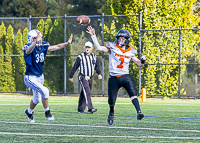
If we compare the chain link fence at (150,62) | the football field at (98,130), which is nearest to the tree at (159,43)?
the chain link fence at (150,62)

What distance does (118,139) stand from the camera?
598 centimetres

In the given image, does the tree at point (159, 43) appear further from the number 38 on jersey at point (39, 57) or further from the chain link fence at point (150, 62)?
the number 38 on jersey at point (39, 57)

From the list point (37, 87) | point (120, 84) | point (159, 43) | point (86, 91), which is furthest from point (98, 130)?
point (159, 43)

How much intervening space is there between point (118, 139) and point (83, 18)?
523 centimetres

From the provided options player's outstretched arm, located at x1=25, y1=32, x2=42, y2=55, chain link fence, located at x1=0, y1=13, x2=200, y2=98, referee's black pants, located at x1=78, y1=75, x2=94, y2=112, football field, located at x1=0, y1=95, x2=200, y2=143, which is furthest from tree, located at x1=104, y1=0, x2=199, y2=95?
player's outstretched arm, located at x1=25, y1=32, x2=42, y2=55

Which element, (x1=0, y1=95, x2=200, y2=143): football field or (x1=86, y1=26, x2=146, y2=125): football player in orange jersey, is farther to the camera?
(x1=86, y1=26, x2=146, y2=125): football player in orange jersey

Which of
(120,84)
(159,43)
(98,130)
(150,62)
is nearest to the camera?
(98,130)

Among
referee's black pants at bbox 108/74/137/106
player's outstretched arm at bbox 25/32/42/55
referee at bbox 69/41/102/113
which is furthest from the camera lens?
referee at bbox 69/41/102/113

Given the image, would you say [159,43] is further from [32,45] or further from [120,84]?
[32,45]

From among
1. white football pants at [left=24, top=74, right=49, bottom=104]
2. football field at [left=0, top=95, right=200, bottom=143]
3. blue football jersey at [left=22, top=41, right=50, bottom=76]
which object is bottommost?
football field at [left=0, top=95, right=200, bottom=143]

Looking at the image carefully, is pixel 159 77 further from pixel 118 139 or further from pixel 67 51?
pixel 118 139

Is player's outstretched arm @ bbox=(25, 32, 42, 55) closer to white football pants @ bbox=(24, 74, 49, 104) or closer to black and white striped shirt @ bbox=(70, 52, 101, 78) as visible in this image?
white football pants @ bbox=(24, 74, 49, 104)

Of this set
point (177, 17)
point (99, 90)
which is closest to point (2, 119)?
point (99, 90)

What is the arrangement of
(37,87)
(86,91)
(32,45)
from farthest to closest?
(86,91)
(37,87)
(32,45)
